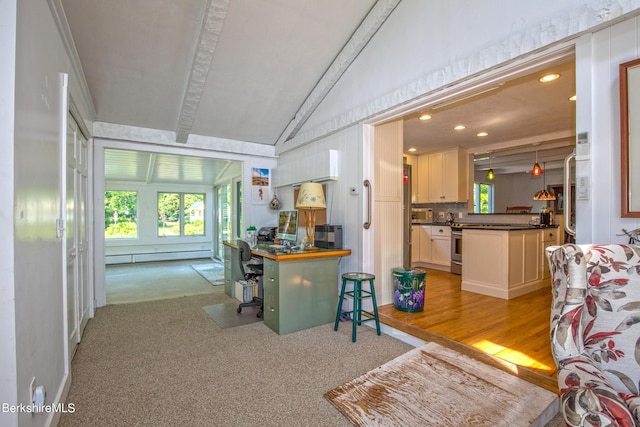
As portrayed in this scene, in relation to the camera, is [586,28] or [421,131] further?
[421,131]

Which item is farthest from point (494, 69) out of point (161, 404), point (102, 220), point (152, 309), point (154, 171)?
point (154, 171)

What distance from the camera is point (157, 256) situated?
8039 mm

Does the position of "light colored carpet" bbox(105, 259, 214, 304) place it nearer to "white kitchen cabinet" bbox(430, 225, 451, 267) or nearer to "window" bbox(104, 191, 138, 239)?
"window" bbox(104, 191, 138, 239)

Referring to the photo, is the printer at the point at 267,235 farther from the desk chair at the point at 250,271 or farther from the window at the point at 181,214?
the window at the point at 181,214

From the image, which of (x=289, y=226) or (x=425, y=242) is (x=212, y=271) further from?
(x=425, y=242)

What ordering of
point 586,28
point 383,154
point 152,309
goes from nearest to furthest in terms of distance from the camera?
point 586,28
point 383,154
point 152,309

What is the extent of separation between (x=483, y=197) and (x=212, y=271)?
674cm

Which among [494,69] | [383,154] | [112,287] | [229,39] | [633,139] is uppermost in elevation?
[229,39]

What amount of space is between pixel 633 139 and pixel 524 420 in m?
1.53

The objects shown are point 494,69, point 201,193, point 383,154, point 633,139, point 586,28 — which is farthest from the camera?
point 201,193

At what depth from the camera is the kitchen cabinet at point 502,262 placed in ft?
12.2

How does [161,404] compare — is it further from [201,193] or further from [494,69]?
[201,193]

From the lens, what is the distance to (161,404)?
1.84 m

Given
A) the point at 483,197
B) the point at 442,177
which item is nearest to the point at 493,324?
the point at 442,177
